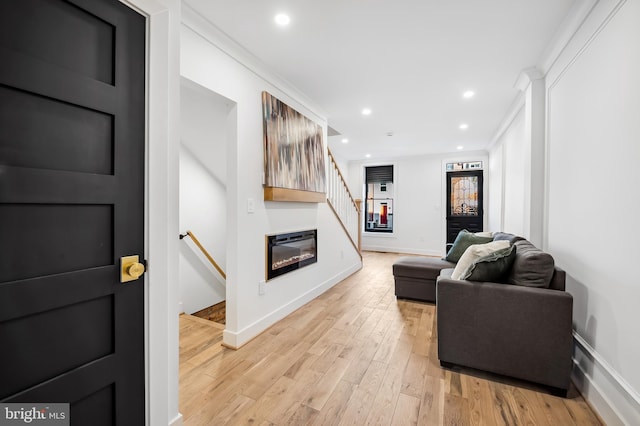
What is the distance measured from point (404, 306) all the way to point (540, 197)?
6.07 ft

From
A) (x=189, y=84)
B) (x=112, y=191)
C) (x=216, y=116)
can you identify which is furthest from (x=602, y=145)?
(x=216, y=116)

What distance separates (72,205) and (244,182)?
4.99 ft

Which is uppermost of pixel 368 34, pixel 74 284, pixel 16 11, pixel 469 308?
pixel 368 34

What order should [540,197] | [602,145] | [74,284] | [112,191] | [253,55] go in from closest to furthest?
[74,284], [112,191], [602,145], [253,55], [540,197]

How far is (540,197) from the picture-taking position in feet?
9.00

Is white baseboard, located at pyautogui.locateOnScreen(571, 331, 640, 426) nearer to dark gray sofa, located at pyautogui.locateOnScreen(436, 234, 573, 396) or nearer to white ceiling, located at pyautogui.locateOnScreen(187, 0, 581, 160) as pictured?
dark gray sofa, located at pyautogui.locateOnScreen(436, 234, 573, 396)

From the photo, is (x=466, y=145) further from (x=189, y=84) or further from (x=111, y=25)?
(x=111, y=25)

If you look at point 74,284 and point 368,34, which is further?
point 368,34

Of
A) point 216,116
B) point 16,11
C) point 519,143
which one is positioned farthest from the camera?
point 519,143

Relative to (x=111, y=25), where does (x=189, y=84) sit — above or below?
above

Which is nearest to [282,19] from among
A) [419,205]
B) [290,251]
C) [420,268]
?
[290,251]

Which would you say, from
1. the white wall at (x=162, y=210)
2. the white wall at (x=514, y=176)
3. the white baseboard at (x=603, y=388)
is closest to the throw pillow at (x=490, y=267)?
the white baseboard at (x=603, y=388)

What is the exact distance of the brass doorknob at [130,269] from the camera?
1132 mm

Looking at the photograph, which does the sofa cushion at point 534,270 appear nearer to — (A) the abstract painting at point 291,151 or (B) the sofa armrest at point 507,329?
(B) the sofa armrest at point 507,329
